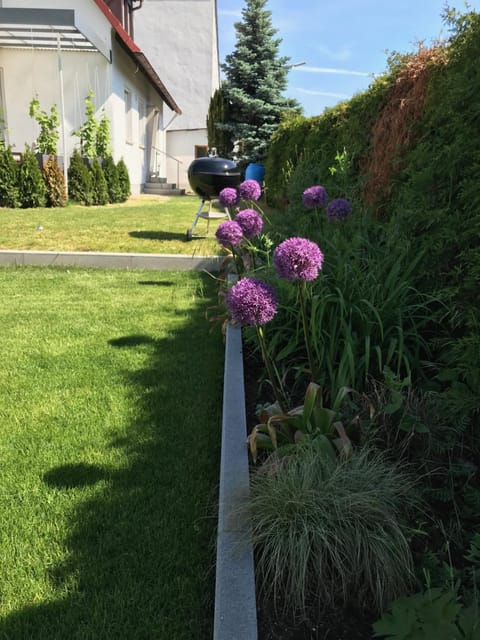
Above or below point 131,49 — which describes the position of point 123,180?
below

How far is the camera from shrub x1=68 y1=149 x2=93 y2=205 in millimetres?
11312

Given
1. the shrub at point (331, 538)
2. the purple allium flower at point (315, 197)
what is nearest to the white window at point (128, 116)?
the purple allium flower at point (315, 197)

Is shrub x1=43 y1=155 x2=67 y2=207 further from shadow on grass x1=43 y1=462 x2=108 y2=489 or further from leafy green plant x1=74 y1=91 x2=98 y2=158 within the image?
shadow on grass x1=43 y1=462 x2=108 y2=489

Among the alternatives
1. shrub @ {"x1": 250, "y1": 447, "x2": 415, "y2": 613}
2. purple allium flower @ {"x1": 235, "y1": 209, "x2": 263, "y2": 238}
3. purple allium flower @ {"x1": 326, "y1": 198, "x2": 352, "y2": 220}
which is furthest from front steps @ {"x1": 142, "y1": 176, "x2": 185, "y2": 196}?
shrub @ {"x1": 250, "y1": 447, "x2": 415, "y2": 613}

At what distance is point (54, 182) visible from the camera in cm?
1084

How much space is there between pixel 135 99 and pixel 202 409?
16.6 metres

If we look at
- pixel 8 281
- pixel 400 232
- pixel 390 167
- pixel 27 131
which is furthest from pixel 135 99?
pixel 400 232

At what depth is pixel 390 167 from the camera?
3770 mm

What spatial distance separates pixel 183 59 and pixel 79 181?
17289 mm

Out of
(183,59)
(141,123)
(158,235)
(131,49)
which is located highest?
(183,59)

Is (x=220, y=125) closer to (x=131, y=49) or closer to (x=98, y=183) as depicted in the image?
(x=131, y=49)

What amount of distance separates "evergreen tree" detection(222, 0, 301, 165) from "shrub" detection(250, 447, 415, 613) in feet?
59.6

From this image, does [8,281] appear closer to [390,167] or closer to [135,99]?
[390,167]

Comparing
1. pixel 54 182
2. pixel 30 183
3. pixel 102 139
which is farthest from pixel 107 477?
pixel 102 139
